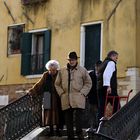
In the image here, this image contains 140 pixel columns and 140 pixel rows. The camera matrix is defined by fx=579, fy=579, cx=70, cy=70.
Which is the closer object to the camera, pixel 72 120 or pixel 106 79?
pixel 72 120

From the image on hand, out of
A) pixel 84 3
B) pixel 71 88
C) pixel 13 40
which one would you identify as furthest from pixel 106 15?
pixel 71 88

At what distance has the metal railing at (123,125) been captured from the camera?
32.9 feet

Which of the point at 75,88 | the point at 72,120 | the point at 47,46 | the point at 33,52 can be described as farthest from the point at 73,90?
the point at 33,52

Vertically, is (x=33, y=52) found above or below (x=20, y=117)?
above

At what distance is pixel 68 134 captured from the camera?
11.7m

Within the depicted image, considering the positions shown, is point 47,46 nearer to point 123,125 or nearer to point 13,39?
point 13,39

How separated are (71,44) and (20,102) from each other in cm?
635

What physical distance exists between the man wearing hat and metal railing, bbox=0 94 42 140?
167cm

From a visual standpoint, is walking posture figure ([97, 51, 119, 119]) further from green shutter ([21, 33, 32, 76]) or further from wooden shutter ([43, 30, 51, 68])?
green shutter ([21, 33, 32, 76])

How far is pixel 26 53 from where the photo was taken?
68.4 feet

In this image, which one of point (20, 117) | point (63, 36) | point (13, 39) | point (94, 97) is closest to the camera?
point (94, 97)

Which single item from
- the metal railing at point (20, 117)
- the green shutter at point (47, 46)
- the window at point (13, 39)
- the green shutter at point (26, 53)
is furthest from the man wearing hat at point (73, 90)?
the window at point (13, 39)

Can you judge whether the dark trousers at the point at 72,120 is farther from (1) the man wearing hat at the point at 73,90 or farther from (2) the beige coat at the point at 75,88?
(2) the beige coat at the point at 75,88

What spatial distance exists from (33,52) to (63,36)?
1.50 m
